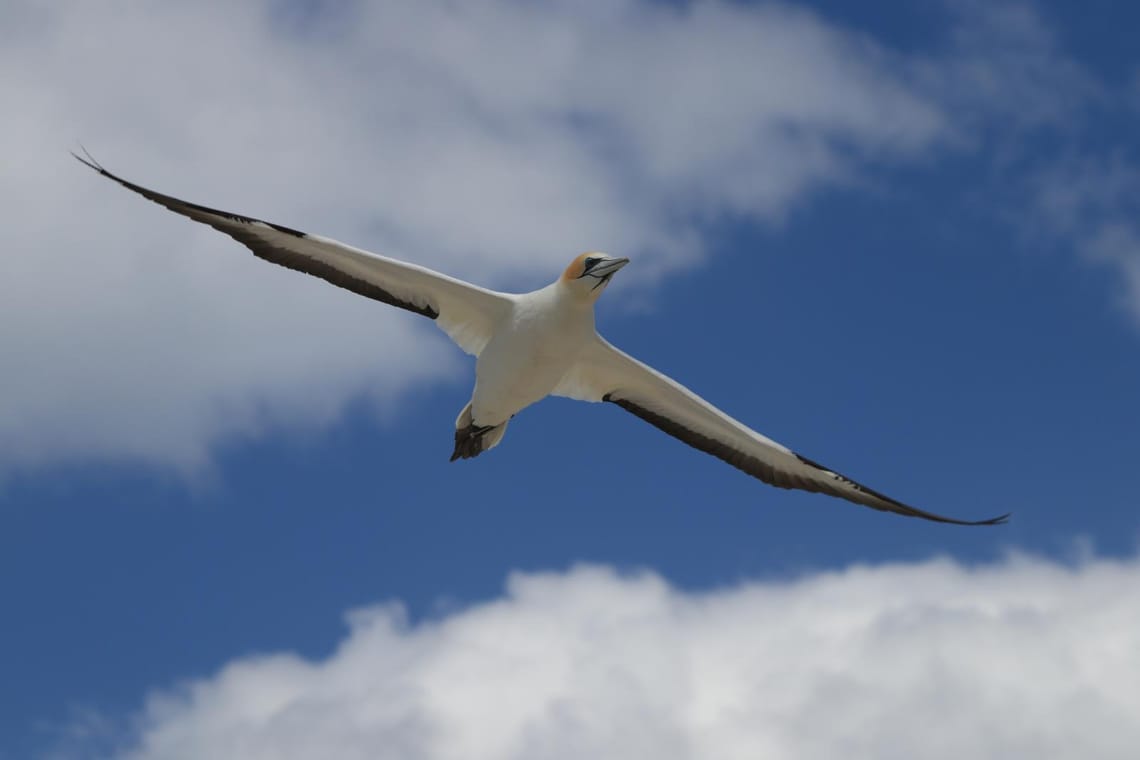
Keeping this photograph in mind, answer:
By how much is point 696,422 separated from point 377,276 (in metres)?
5.04

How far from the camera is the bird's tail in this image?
62.6 ft

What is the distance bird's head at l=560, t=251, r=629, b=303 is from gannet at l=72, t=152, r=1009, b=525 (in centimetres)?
1

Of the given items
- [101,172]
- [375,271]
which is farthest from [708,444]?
[101,172]

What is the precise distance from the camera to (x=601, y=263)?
17.7 m

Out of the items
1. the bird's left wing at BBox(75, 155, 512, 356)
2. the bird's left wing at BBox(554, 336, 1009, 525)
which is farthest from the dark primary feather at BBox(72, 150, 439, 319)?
the bird's left wing at BBox(554, 336, 1009, 525)

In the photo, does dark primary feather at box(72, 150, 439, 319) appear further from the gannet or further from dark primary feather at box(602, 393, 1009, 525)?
dark primary feather at box(602, 393, 1009, 525)

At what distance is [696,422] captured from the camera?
2033cm

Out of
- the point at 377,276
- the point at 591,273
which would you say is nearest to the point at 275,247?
the point at 377,276

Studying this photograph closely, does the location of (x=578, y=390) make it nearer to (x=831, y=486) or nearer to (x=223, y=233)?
(x=831, y=486)

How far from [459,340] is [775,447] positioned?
462cm

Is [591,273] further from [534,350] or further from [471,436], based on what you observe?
[471,436]

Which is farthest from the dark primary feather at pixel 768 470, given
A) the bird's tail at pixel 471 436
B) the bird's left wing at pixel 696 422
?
the bird's tail at pixel 471 436

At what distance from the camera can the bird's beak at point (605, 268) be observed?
17.6m

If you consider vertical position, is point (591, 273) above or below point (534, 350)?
above
